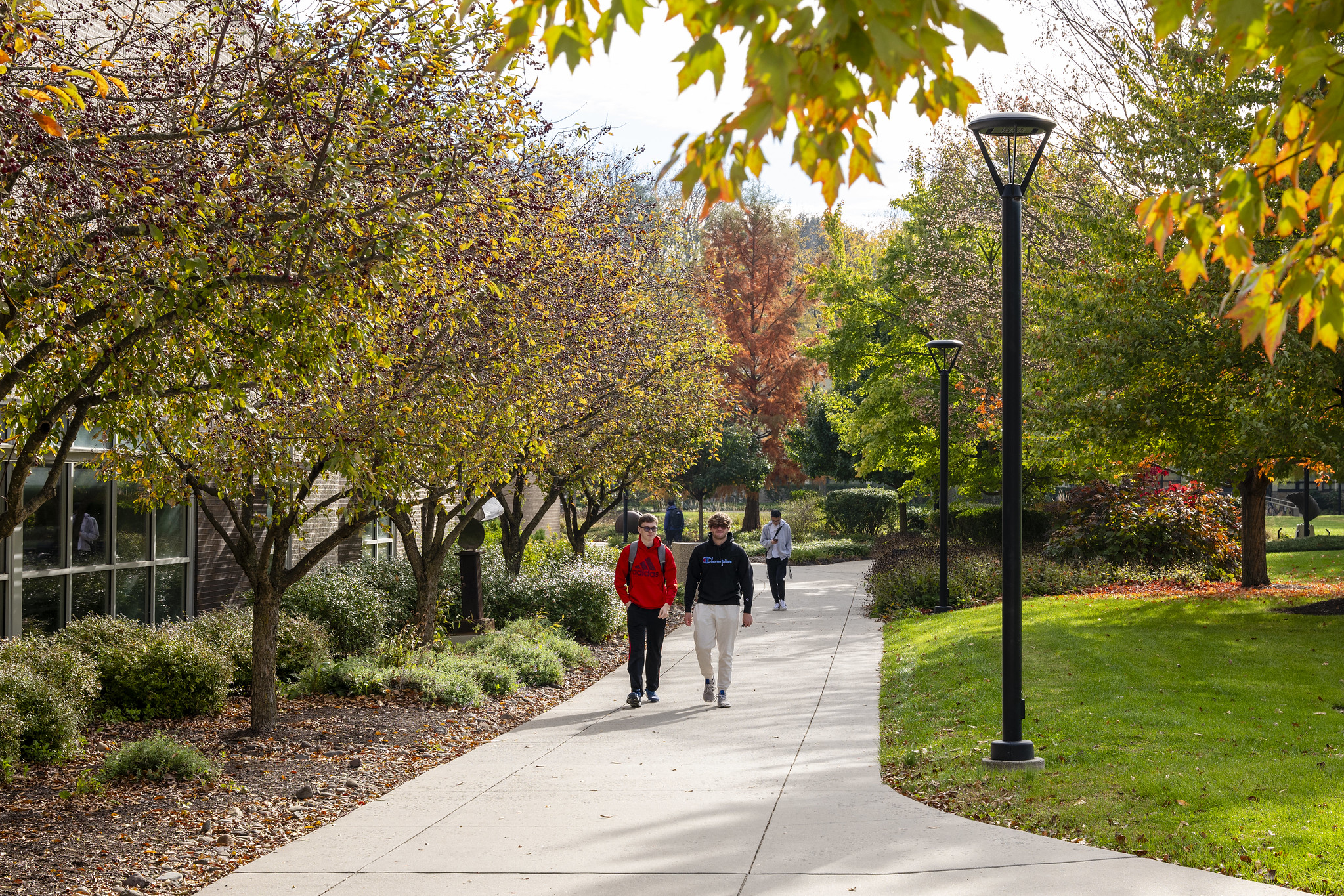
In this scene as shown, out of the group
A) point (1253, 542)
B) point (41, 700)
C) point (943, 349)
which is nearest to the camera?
point (41, 700)

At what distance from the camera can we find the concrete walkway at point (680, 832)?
206 inches

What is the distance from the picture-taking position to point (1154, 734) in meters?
8.23

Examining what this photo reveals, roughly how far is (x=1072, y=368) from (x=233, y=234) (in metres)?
12.4

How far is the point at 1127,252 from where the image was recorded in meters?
15.2

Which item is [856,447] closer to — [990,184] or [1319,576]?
[990,184]

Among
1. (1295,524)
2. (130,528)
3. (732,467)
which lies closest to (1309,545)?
(1295,524)

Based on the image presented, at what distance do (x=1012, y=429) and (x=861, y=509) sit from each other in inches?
1229

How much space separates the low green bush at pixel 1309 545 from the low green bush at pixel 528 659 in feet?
72.2

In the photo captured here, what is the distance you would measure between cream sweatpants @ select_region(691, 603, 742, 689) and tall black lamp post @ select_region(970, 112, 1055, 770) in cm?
329

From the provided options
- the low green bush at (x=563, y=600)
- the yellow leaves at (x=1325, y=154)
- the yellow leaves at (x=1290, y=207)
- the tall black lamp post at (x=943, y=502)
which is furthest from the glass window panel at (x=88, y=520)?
the tall black lamp post at (x=943, y=502)

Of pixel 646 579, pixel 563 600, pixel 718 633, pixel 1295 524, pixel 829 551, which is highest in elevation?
pixel 646 579

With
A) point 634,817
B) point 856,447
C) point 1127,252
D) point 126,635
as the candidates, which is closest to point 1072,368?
→ point 1127,252

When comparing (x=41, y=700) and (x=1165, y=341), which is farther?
(x=1165, y=341)

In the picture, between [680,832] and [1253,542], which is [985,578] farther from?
[680,832]
